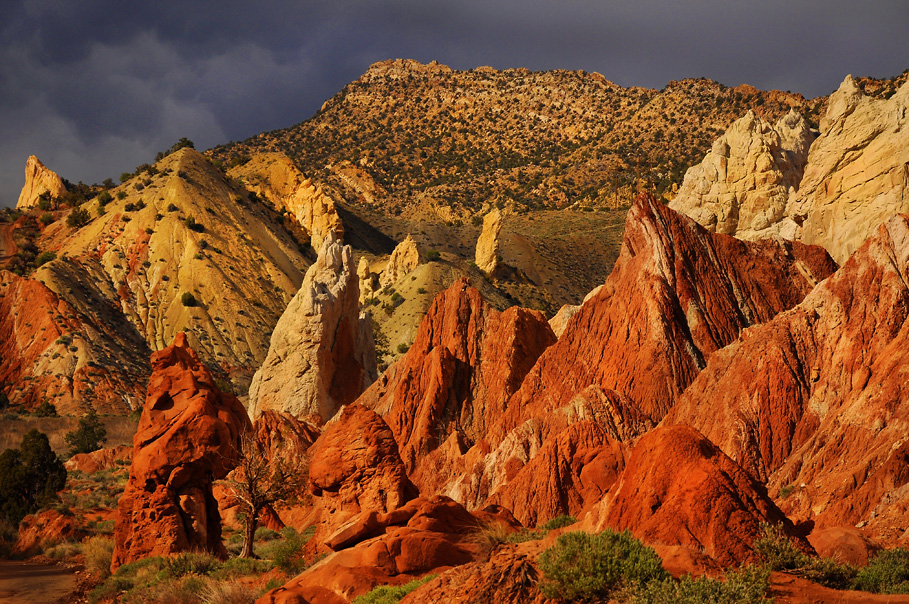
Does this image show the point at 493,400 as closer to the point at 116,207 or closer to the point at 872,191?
the point at 872,191

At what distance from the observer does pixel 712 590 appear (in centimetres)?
1191

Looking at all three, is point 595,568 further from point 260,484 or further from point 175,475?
point 260,484

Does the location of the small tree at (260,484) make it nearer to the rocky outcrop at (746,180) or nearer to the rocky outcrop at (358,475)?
the rocky outcrop at (358,475)

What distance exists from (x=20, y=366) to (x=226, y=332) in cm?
1984

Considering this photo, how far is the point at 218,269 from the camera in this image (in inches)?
3944

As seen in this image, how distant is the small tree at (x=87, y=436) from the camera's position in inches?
2459

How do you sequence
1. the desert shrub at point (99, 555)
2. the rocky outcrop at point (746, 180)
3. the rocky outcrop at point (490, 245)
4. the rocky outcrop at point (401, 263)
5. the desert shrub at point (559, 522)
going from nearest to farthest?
the desert shrub at point (559, 522) → the desert shrub at point (99, 555) → the rocky outcrop at point (746, 180) → the rocky outcrop at point (401, 263) → the rocky outcrop at point (490, 245)

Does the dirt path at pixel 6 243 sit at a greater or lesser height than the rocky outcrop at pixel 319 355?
greater

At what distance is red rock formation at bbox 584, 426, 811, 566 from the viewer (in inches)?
563

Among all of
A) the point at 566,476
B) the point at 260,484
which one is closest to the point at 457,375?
the point at 260,484

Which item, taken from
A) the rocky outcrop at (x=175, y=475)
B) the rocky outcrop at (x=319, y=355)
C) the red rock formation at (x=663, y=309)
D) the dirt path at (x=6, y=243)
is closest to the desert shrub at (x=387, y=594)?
the rocky outcrop at (x=175, y=475)

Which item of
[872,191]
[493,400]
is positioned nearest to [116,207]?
[493,400]

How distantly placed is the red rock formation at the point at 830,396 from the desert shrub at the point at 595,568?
32.4ft

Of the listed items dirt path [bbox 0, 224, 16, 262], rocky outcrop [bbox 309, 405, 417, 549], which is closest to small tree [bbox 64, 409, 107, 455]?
dirt path [bbox 0, 224, 16, 262]
